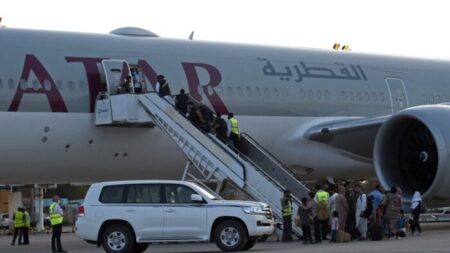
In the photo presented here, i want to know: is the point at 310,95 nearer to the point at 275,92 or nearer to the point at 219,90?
the point at 275,92

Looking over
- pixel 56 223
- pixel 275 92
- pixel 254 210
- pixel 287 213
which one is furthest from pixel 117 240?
pixel 275 92

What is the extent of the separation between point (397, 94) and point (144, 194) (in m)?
11.0

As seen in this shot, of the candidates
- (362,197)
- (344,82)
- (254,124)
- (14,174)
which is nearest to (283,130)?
(254,124)

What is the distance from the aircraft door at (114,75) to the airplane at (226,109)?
0.52ft

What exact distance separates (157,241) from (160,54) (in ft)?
21.8

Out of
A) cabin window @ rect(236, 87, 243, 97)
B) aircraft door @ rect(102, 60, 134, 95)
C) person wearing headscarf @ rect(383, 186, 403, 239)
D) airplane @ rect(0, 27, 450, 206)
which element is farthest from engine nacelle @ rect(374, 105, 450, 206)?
aircraft door @ rect(102, 60, 134, 95)

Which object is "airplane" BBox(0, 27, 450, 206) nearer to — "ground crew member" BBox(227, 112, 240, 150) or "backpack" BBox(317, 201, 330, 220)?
"ground crew member" BBox(227, 112, 240, 150)

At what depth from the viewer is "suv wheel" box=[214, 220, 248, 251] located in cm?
1775

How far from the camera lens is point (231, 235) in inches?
701

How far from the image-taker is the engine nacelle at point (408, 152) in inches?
869

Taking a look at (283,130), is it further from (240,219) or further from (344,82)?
(240,219)

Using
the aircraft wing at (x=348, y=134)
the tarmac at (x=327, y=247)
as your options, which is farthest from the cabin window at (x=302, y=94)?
the tarmac at (x=327, y=247)

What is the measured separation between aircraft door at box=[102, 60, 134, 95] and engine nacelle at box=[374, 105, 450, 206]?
5.78m

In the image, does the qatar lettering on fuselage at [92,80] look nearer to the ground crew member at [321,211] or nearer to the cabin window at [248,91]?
the cabin window at [248,91]
